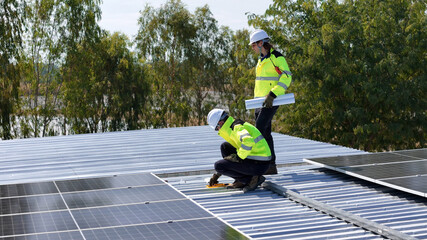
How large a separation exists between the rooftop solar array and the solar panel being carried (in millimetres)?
2208

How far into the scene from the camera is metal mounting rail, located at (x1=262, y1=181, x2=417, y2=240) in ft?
18.0

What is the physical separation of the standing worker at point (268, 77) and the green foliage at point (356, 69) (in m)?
16.7

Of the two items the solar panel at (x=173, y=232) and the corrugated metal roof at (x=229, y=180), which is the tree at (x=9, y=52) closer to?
the corrugated metal roof at (x=229, y=180)

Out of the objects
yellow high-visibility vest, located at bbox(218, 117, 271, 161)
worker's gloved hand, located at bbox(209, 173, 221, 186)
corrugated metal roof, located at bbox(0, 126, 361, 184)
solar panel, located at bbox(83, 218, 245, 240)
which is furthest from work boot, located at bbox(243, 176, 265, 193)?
corrugated metal roof, located at bbox(0, 126, 361, 184)

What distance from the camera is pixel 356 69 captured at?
26.4m

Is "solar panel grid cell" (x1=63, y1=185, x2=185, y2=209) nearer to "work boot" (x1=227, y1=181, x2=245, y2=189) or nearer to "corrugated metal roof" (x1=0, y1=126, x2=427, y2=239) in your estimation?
"corrugated metal roof" (x1=0, y1=126, x2=427, y2=239)

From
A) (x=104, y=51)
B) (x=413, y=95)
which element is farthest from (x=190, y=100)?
(x=413, y=95)

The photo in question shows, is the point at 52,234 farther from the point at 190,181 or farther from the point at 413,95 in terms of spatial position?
the point at 413,95

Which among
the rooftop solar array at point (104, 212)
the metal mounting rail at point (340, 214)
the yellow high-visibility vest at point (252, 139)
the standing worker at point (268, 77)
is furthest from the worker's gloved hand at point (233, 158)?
the standing worker at point (268, 77)

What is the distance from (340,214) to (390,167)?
2.13m

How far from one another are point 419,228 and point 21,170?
6404 millimetres

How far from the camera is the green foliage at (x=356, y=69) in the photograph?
986 inches

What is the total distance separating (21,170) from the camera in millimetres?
9742

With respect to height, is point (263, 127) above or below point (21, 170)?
above
